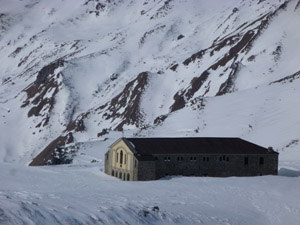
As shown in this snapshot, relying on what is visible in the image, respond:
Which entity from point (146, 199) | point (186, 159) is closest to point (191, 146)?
point (186, 159)

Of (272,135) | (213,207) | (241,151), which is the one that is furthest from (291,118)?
(213,207)

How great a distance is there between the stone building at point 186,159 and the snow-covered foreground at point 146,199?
7.80 feet

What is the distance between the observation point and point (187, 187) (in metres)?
66.8

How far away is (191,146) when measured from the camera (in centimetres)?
7806

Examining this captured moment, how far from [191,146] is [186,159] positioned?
252 cm

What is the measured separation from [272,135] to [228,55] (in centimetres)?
7580

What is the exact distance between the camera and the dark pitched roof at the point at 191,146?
76.0 metres

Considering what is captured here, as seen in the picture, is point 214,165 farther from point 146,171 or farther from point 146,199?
point 146,199

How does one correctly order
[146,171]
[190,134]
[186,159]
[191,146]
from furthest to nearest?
[190,134] → [191,146] → [186,159] → [146,171]

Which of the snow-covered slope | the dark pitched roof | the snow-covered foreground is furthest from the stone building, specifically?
the snow-covered slope

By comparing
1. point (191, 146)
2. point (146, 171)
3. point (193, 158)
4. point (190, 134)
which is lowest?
point (146, 171)

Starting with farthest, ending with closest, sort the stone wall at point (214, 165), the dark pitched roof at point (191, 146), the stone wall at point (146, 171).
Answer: the dark pitched roof at point (191, 146) → the stone wall at point (214, 165) → the stone wall at point (146, 171)

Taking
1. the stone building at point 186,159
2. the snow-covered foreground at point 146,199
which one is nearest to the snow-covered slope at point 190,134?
the snow-covered foreground at point 146,199

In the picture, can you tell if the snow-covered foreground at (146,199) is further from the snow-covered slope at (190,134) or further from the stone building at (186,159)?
the stone building at (186,159)
